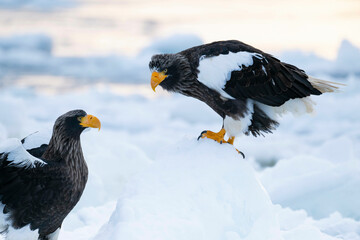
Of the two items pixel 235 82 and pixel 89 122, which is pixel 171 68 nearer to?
pixel 235 82

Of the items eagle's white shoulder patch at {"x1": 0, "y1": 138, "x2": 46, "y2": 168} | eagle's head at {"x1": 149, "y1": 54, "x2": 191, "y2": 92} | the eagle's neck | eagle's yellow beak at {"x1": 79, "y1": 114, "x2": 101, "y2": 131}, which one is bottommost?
the eagle's neck

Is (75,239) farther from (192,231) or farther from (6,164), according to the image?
(192,231)

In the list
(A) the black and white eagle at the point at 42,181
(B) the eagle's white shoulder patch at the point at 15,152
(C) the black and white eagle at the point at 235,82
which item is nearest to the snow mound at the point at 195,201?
(C) the black and white eagle at the point at 235,82

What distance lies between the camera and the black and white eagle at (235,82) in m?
4.42

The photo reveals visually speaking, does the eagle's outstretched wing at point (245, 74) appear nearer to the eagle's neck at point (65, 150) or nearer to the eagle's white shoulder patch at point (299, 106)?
the eagle's white shoulder patch at point (299, 106)

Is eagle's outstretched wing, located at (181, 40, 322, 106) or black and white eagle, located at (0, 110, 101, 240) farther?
eagle's outstretched wing, located at (181, 40, 322, 106)

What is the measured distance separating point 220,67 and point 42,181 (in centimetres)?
179

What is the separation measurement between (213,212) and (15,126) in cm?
708

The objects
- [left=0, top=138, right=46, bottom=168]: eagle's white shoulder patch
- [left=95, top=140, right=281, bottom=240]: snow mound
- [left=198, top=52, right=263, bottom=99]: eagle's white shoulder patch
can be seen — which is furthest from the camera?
[left=198, top=52, right=263, bottom=99]: eagle's white shoulder patch

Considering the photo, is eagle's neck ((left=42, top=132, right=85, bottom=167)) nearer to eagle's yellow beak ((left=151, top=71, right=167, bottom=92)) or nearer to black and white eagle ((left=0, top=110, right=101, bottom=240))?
black and white eagle ((left=0, top=110, right=101, bottom=240))

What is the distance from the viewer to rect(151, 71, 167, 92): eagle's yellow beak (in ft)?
14.6

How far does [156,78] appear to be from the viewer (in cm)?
450

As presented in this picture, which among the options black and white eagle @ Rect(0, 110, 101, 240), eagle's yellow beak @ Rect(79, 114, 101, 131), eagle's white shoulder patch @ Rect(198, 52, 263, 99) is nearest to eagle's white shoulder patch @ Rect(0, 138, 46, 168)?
black and white eagle @ Rect(0, 110, 101, 240)

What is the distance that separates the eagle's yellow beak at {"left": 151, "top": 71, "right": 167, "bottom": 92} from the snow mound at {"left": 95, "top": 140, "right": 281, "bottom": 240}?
587 mm
